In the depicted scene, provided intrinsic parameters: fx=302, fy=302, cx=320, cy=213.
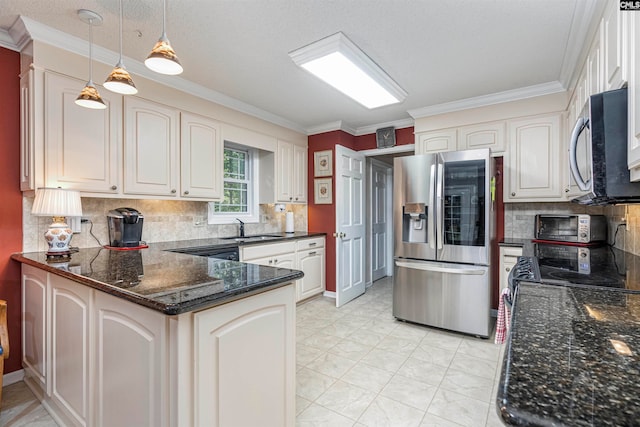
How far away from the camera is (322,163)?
441 cm

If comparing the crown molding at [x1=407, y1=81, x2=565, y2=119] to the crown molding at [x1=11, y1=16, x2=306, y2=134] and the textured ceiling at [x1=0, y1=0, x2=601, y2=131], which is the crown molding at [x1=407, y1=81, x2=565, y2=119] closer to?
the textured ceiling at [x1=0, y1=0, x2=601, y2=131]

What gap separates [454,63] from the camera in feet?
8.38

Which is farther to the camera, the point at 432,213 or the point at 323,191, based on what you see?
the point at 323,191

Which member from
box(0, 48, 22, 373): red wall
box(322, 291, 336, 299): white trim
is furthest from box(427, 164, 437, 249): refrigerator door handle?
box(0, 48, 22, 373): red wall

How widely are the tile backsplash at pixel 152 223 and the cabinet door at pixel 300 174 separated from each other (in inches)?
20.0

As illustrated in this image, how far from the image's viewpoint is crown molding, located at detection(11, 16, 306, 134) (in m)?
2.03

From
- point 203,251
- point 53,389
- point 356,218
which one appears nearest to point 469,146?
point 356,218

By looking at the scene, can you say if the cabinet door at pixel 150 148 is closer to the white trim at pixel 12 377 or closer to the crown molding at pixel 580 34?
the white trim at pixel 12 377

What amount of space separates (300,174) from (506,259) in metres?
2.75

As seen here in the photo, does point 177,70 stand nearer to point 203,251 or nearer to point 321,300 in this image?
point 203,251

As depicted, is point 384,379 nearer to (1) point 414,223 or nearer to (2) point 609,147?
(1) point 414,223

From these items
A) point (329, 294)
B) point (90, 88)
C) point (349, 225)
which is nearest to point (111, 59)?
point (90, 88)

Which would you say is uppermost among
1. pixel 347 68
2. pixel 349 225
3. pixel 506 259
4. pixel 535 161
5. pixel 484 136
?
pixel 347 68

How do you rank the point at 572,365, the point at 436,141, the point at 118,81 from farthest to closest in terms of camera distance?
the point at 436,141
the point at 118,81
the point at 572,365
